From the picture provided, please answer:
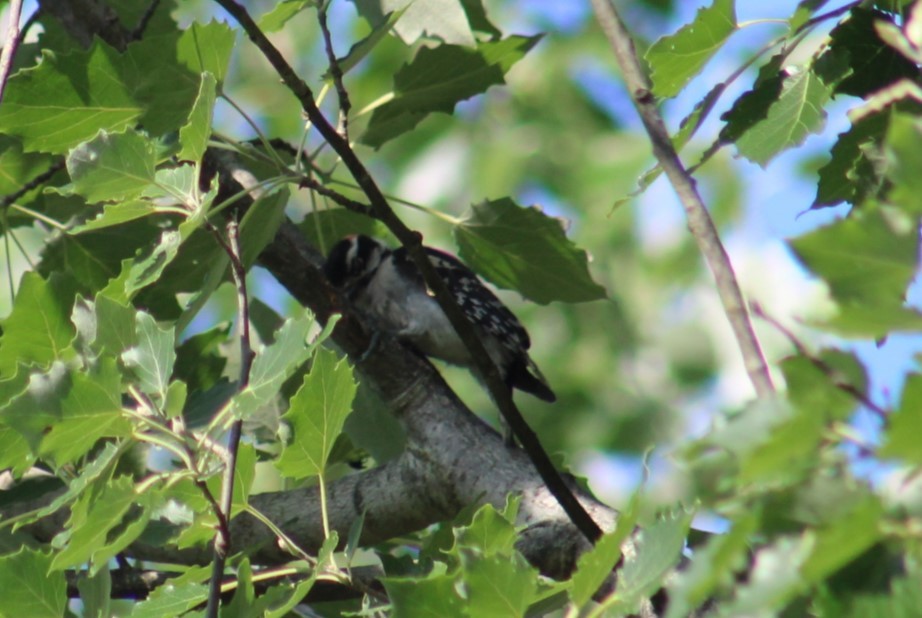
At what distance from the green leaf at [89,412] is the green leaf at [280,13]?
97cm

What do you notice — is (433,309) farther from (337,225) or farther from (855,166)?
(855,166)

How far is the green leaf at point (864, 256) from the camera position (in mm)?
953

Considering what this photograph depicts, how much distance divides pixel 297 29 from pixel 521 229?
22.0 ft

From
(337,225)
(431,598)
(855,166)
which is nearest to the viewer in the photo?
(431,598)

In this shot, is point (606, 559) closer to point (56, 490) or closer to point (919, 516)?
point (919, 516)

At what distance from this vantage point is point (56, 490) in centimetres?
285

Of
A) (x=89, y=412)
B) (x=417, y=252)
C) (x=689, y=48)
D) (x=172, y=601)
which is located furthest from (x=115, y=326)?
(x=689, y=48)

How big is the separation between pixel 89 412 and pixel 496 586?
671 millimetres

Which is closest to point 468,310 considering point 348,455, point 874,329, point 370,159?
point 348,455

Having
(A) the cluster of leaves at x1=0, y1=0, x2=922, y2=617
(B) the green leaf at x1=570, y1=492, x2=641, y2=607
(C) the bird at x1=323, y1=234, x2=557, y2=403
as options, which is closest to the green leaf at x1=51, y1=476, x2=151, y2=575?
(A) the cluster of leaves at x1=0, y1=0, x2=922, y2=617

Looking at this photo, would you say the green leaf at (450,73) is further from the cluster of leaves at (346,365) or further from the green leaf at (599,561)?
the green leaf at (599,561)

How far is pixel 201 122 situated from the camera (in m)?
1.95

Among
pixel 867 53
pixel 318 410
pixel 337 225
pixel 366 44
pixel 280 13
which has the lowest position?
pixel 318 410

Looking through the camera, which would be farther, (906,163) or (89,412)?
(89,412)
